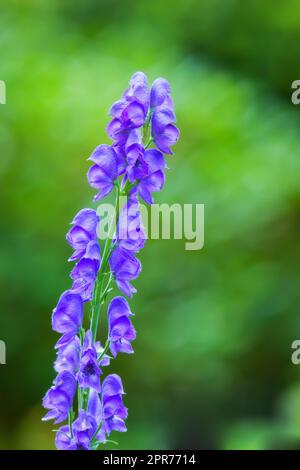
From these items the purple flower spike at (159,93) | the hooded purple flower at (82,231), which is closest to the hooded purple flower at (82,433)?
the hooded purple flower at (82,231)

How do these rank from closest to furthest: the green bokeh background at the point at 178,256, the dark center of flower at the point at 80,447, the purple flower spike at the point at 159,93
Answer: the dark center of flower at the point at 80,447 → the purple flower spike at the point at 159,93 → the green bokeh background at the point at 178,256

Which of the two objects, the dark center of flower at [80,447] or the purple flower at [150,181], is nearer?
the dark center of flower at [80,447]

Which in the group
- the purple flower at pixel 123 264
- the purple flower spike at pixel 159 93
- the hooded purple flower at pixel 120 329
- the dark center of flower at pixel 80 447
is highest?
the purple flower spike at pixel 159 93

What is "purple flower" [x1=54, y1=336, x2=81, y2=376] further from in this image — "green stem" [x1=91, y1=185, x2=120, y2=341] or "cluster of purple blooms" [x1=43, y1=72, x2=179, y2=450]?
"green stem" [x1=91, y1=185, x2=120, y2=341]

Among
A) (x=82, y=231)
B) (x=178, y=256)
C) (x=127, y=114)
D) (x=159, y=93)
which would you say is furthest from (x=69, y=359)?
(x=178, y=256)

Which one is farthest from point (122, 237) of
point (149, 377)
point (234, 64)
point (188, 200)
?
point (234, 64)

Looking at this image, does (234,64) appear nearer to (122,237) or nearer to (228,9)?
(228,9)

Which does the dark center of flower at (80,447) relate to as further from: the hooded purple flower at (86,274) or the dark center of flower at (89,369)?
the hooded purple flower at (86,274)
